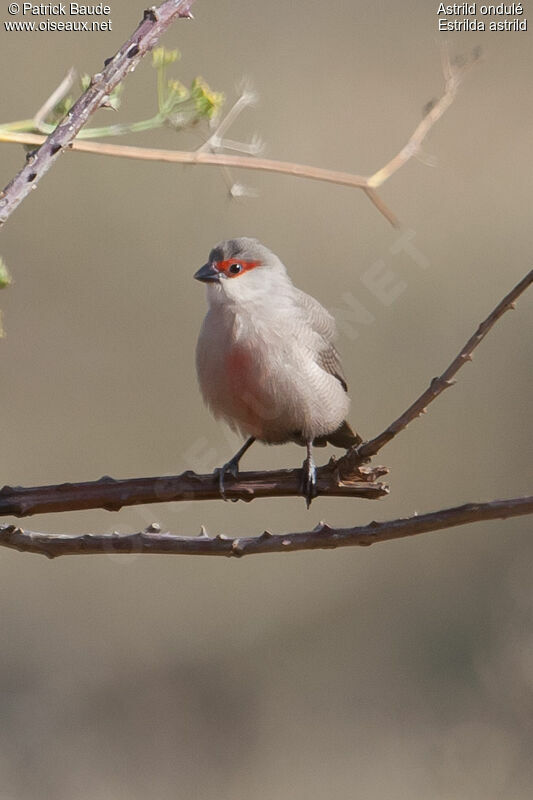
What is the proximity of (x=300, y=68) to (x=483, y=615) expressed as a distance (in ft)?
17.4

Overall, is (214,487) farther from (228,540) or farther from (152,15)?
(152,15)

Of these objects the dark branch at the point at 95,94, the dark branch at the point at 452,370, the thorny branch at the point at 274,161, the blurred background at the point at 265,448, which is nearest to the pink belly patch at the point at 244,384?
the dark branch at the point at 452,370

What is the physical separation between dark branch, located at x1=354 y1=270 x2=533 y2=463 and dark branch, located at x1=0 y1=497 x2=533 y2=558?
25 cm

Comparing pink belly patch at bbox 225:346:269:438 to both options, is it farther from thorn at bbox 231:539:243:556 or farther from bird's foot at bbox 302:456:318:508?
thorn at bbox 231:539:243:556

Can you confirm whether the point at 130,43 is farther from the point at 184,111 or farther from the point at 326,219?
the point at 326,219

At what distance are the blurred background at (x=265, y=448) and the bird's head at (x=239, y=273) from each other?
8.63ft

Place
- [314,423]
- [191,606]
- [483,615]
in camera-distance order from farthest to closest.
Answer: [191,606] → [483,615] → [314,423]

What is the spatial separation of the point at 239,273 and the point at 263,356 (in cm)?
47

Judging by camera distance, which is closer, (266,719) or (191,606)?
(266,719)

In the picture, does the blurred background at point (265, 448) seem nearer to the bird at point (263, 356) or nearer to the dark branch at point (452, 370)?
the bird at point (263, 356)

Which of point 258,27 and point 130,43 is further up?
point 258,27

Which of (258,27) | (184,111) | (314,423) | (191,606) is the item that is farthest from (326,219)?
(184,111)

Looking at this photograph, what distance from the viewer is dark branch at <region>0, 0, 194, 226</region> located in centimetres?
197

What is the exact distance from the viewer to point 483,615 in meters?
7.88
